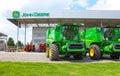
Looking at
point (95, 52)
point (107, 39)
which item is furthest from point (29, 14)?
point (95, 52)

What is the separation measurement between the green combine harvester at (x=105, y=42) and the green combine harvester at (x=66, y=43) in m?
1.17

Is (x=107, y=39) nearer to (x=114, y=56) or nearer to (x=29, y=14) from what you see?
(x=114, y=56)

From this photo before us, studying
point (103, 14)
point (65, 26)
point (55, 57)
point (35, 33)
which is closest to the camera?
point (55, 57)

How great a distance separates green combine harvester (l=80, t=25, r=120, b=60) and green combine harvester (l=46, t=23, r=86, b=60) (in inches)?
45.9

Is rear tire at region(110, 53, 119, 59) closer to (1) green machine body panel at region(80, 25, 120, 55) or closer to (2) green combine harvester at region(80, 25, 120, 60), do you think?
(2) green combine harvester at region(80, 25, 120, 60)

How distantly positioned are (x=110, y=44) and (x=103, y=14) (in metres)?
19.2

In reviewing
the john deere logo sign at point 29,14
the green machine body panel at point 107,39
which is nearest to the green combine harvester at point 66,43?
the green machine body panel at point 107,39

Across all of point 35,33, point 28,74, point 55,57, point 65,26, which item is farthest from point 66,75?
point 35,33

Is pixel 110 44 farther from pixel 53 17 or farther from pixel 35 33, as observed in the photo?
pixel 35 33

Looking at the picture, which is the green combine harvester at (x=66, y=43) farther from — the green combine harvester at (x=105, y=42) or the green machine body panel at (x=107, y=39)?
the green machine body panel at (x=107, y=39)

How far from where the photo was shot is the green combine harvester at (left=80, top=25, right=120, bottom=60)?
21.9m

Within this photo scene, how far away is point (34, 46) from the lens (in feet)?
142

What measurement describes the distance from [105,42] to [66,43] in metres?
3.38

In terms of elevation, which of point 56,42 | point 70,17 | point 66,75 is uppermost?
point 70,17
